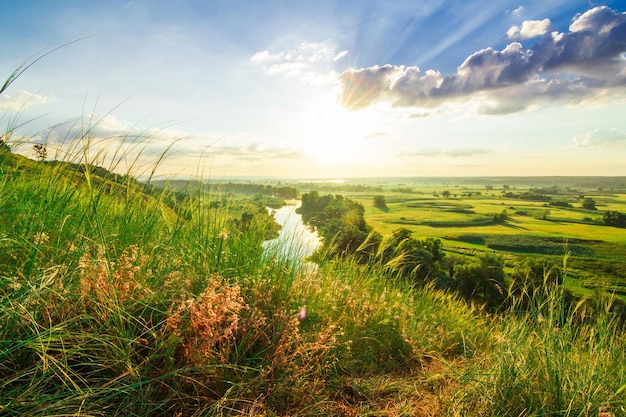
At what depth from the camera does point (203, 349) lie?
2.44m

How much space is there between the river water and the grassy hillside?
42 centimetres

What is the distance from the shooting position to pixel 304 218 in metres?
6.01

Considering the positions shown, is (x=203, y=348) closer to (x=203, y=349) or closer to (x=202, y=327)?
(x=203, y=349)

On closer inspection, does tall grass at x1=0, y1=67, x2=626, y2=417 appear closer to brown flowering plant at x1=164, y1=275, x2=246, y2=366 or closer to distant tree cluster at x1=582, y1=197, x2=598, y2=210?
brown flowering plant at x1=164, y1=275, x2=246, y2=366

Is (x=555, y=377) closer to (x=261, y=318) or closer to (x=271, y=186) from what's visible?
(x=261, y=318)

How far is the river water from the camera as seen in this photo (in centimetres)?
448

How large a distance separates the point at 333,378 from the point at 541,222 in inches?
3632

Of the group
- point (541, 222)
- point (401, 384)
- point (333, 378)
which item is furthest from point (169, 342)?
point (541, 222)

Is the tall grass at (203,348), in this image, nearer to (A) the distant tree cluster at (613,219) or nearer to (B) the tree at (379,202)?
(B) the tree at (379,202)

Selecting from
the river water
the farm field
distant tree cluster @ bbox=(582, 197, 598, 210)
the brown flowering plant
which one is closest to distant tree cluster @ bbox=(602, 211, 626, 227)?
the farm field

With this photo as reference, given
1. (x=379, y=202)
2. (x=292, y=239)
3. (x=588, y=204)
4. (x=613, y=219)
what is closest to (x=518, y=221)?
(x=588, y=204)

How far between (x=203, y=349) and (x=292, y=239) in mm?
2545

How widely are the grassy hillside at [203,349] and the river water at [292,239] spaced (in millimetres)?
420

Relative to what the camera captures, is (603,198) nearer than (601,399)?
No
